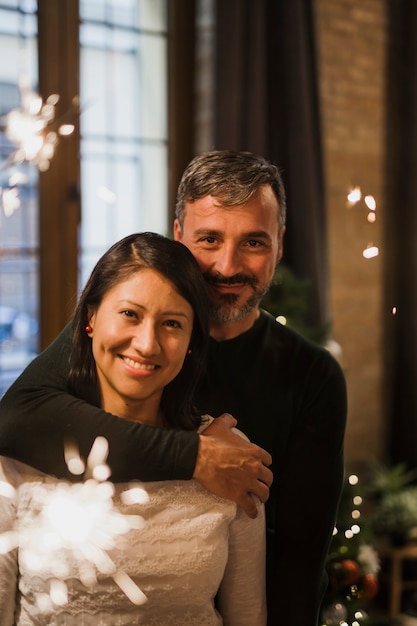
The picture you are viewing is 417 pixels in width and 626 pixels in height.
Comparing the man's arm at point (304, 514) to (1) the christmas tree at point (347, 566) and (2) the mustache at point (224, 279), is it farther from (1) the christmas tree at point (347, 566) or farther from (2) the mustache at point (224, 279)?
(1) the christmas tree at point (347, 566)

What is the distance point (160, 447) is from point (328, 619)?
98 cm

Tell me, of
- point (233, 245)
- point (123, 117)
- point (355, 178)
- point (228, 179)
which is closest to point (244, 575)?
point (233, 245)

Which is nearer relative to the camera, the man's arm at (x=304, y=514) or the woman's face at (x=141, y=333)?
the woman's face at (x=141, y=333)

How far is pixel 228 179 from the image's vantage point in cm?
119

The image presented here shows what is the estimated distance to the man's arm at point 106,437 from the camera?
109 cm

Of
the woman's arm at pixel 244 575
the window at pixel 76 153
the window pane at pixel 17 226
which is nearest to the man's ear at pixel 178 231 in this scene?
the woman's arm at pixel 244 575

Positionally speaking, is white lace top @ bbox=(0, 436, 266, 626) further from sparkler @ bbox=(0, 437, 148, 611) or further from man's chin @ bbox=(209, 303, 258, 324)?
man's chin @ bbox=(209, 303, 258, 324)

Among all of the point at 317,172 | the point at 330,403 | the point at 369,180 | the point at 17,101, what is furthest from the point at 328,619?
the point at 369,180

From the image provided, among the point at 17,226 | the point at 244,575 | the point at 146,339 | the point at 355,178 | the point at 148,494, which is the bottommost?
the point at 244,575

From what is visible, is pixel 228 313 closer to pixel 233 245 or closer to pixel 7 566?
pixel 233 245

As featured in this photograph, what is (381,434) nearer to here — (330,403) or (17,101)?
(17,101)

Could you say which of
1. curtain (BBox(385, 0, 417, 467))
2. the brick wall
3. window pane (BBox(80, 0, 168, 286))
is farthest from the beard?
curtain (BBox(385, 0, 417, 467))

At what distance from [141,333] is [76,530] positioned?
293mm

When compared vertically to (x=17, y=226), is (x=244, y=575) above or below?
below
